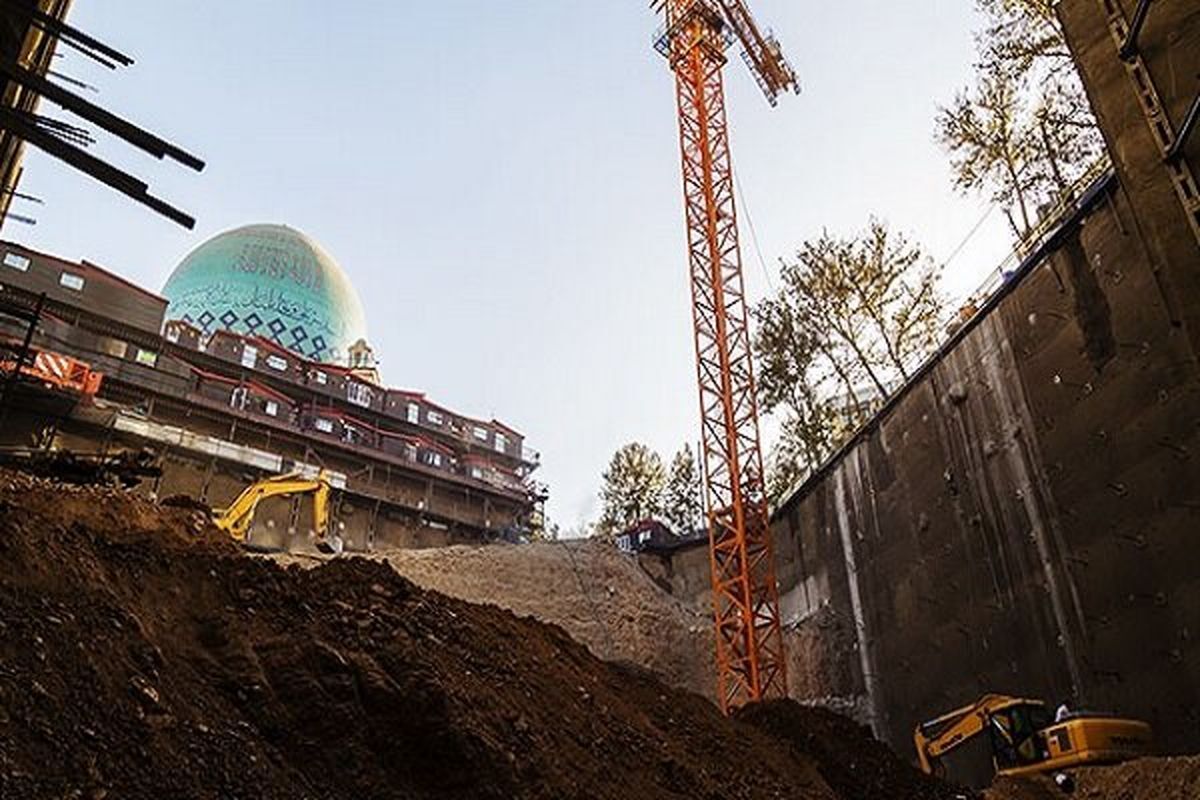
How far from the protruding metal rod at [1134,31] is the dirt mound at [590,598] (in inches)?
977

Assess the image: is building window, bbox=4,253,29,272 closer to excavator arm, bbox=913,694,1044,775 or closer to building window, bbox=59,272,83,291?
building window, bbox=59,272,83,291

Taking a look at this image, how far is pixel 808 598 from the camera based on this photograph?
2759 centimetres

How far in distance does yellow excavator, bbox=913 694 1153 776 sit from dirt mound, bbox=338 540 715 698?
1615 cm

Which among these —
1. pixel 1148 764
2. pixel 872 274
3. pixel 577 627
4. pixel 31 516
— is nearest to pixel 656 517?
pixel 577 627

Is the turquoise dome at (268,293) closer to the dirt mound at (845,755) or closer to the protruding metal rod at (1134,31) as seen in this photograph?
the dirt mound at (845,755)

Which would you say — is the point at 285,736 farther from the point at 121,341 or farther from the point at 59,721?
the point at 121,341

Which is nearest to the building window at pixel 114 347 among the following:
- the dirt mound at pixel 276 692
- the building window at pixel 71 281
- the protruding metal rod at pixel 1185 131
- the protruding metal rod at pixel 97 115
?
the building window at pixel 71 281

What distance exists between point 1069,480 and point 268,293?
156ft

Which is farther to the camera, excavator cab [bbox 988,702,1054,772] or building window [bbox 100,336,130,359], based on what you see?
building window [bbox 100,336,130,359]

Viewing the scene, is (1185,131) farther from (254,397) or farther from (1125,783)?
(254,397)

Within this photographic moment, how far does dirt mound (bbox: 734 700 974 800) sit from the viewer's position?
1068 centimetres

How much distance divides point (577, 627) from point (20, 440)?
22359 mm

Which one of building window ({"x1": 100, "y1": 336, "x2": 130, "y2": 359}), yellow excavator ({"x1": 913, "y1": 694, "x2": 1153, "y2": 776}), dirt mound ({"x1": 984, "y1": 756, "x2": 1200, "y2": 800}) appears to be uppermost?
building window ({"x1": 100, "y1": 336, "x2": 130, "y2": 359})

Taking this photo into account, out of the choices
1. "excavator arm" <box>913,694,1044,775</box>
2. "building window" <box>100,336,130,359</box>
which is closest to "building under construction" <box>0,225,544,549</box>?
"building window" <box>100,336,130,359</box>
